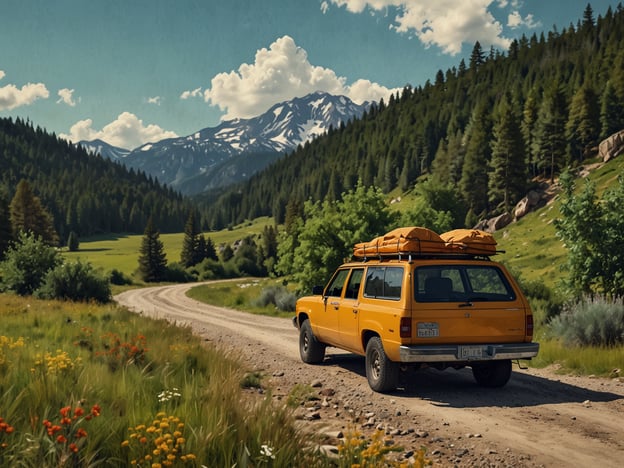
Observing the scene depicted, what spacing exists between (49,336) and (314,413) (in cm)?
636

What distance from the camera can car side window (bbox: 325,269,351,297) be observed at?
10.9 m

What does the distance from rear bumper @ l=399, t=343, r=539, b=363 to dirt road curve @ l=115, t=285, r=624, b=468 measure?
2.18 ft

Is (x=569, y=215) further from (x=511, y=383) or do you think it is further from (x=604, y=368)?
(x=511, y=383)

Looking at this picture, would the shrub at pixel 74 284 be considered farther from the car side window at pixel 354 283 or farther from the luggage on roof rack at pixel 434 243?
the luggage on roof rack at pixel 434 243

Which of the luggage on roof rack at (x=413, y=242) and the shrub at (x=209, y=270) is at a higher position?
the luggage on roof rack at (x=413, y=242)

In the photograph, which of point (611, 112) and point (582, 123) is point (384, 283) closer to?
point (582, 123)

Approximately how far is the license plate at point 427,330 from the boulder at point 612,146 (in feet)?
275

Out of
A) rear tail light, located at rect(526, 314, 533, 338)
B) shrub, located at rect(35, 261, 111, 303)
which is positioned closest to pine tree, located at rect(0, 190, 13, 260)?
shrub, located at rect(35, 261, 111, 303)

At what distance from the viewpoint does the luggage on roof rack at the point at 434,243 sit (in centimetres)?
908

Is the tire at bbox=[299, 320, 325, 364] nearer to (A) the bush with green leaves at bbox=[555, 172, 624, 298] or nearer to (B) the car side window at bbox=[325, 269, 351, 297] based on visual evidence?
(B) the car side window at bbox=[325, 269, 351, 297]

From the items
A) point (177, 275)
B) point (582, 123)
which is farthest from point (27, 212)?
point (582, 123)

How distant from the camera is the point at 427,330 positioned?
8.19 metres

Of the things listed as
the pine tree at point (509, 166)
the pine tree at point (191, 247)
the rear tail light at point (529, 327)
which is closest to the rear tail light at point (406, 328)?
the rear tail light at point (529, 327)

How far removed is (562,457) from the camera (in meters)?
5.56
